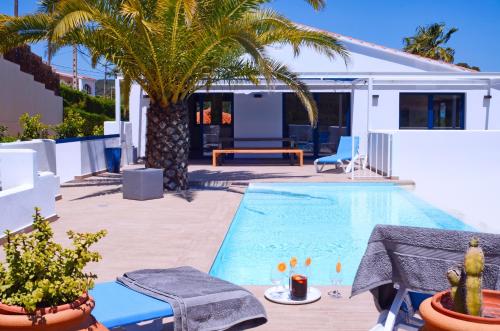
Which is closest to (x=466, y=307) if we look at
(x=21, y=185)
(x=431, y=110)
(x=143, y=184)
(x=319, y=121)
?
(x=21, y=185)

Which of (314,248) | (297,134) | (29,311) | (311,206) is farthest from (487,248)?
(297,134)

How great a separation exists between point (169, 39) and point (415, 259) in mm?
9216

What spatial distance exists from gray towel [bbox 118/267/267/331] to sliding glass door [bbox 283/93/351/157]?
1826 centimetres

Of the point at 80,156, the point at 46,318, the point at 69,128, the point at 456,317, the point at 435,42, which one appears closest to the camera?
the point at 456,317

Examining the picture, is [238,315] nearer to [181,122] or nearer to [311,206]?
[311,206]

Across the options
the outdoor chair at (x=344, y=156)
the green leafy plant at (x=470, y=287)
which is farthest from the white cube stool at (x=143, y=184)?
the green leafy plant at (x=470, y=287)

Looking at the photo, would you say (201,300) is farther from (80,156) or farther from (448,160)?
(448,160)

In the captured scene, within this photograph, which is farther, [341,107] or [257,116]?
[257,116]

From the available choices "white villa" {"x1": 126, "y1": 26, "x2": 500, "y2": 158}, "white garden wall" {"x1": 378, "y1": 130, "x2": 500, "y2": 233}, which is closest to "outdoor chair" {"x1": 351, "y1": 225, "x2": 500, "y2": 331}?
"white garden wall" {"x1": 378, "y1": 130, "x2": 500, "y2": 233}

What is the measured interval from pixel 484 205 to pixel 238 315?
1121cm

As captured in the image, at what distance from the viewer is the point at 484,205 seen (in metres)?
13.5

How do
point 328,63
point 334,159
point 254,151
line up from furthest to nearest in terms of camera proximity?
1. point 328,63
2. point 254,151
3. point 334,159

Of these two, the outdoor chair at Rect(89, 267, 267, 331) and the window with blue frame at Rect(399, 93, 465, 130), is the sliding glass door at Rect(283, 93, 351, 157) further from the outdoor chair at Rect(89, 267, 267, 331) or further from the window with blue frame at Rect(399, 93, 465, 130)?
the outdoor chair at Rect(89, 267, 267, 331)

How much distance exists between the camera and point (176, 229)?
8812 mm
